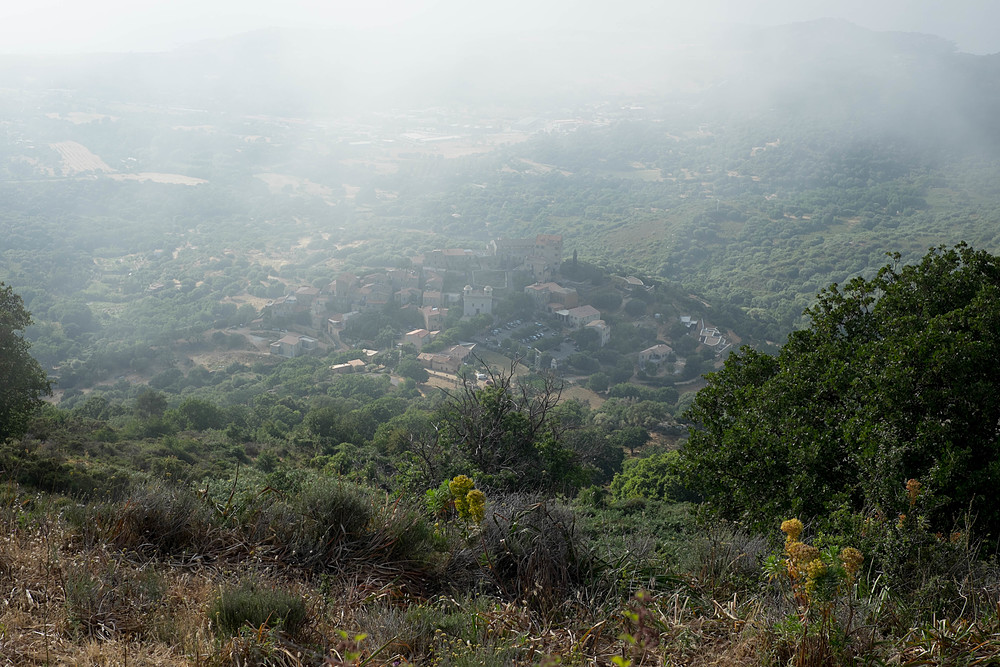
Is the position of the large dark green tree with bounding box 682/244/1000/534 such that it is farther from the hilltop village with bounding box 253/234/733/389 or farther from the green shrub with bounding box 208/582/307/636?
the hilltop village with bounding box 253/234/733/389

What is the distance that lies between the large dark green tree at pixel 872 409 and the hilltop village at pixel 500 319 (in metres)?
21.4

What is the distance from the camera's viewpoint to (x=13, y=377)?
754 centimetres

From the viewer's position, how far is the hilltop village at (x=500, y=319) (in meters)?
30.3

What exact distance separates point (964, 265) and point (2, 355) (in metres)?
10.1

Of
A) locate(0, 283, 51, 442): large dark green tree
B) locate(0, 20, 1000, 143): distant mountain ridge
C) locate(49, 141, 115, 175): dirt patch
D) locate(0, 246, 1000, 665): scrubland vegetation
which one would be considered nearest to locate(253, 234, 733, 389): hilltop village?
locate(0, 283, 51, 442): large dark green tree

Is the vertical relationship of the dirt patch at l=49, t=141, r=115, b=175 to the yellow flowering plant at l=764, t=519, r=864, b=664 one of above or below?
above

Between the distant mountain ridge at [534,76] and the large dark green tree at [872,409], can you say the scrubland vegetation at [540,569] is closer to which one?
the large dark green tree at [872,409]

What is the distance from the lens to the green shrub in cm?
182

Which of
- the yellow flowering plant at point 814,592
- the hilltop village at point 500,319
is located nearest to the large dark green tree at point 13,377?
the yellow flowering plant at point 814,592


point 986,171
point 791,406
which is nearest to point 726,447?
point 791,406

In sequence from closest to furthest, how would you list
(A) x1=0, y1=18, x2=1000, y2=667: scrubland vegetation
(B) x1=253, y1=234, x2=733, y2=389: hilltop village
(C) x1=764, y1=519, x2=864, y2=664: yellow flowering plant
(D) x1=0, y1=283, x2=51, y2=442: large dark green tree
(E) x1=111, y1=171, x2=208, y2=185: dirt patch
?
(C) x1=764, y1=519, x2=864, y2=664: yellow flowering plant
(A) x1=0, y1=18, x2=1000, y2=667: scrubland vegetation
(D) x1=0, y1=283, x2=51, y2=442: large dark green tree
(B) x1=253, y1=234, x2=733, y2=389: hilltop village
(E) x1=111, y1=171, x2=208, y2=185: dirt patch

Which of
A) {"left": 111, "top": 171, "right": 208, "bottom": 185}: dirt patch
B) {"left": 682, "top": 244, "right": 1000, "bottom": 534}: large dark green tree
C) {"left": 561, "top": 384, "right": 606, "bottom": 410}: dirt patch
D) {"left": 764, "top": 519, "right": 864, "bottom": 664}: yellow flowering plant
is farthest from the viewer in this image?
{"left": 111, "top": 171, "right": 208, "bottom": 185}: dirt patch

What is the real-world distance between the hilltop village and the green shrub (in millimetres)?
24922

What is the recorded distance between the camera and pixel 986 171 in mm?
66312
